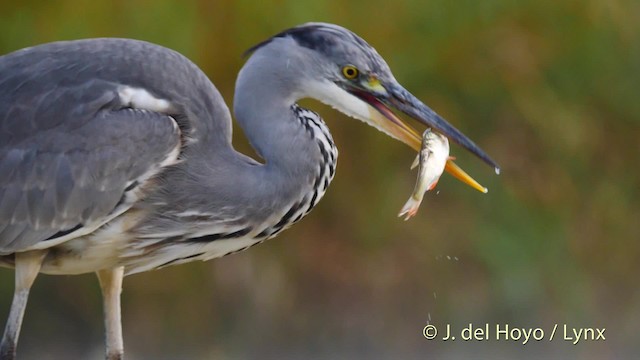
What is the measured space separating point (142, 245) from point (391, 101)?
867mm

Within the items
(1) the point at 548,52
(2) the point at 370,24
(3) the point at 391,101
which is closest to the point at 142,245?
(3) the point at 391,101

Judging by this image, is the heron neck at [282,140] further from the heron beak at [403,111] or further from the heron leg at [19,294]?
the heron leg at [19,294]

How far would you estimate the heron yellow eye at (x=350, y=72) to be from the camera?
4465 mm

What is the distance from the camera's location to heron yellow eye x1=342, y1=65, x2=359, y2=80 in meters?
4.46

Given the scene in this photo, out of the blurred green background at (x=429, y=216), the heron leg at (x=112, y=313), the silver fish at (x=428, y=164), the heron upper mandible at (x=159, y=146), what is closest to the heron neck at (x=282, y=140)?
the heron upper mandible at (x=159, y=146)

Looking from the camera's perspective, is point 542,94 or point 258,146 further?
point 542,94

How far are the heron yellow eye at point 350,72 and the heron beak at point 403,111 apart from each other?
4 cm

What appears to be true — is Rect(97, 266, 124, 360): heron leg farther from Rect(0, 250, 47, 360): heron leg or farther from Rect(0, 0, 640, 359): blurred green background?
Rect(0, 0, 640, 359): blurred green background

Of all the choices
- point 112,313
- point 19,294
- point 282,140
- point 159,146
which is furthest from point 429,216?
point 19,294

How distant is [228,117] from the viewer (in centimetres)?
463

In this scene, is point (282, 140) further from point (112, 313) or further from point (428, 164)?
point (112, 313)

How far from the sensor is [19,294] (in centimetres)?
443

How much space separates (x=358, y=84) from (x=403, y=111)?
16cm

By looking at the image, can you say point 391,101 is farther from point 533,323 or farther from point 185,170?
point 533,323
